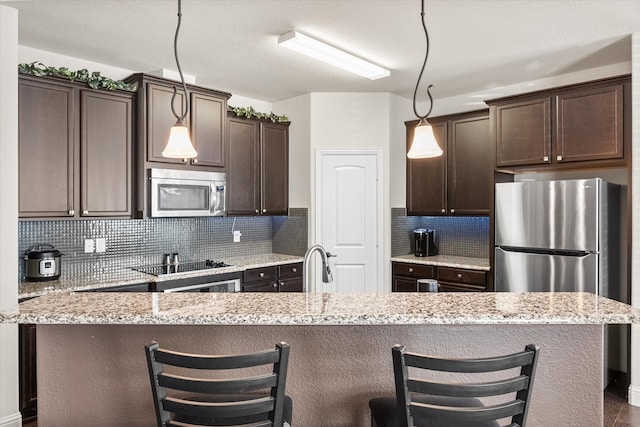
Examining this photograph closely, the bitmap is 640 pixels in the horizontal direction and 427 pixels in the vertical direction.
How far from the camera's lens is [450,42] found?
11.0 feet

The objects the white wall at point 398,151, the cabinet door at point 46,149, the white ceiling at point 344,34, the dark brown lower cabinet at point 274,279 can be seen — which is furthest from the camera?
the white wall at point 398,151

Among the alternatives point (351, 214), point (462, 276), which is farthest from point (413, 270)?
point (351, 214)

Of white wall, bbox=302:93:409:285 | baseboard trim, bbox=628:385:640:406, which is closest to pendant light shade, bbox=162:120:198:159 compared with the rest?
white wall, bbox=302:93:409:285

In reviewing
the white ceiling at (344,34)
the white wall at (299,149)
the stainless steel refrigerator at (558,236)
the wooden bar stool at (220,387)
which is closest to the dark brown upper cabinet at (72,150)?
the white ceiling at (344,34)

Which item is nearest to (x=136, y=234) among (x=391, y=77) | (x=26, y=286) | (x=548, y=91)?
(x=26, y=286)

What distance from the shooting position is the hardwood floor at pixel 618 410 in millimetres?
2955

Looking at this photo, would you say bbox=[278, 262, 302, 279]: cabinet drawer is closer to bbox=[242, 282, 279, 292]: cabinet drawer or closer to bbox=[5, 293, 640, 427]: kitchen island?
bbox=[242, 282, 279, 292]: cabinet drawer

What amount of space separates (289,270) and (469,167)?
2161 millimetres

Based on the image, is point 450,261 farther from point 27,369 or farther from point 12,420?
point 12,420

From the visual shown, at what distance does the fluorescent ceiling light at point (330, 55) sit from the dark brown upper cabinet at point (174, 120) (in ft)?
3.82

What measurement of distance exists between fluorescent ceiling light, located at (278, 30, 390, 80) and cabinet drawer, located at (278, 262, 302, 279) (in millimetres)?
2064

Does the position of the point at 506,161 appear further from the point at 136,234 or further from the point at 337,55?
the point at 136,234

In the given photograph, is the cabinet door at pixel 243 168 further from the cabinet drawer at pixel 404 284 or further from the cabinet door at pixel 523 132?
the cabinet door at pixel 523 132

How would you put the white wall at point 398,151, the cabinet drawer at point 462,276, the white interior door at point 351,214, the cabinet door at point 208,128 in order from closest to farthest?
the cabinet door at point 208,128, the cabinet drawer at point 462,276, the white interior door at point 351,214, the white wall at point 398,151
